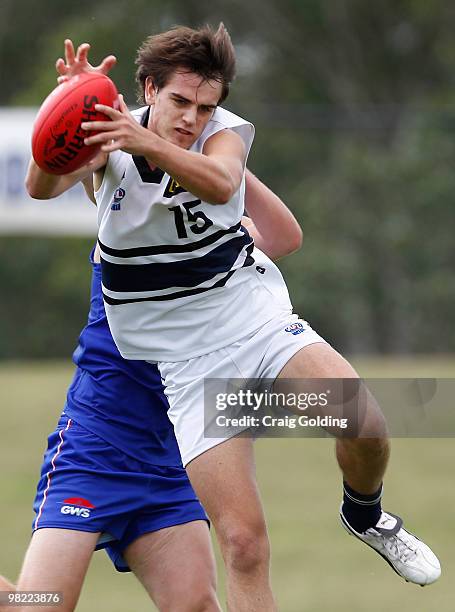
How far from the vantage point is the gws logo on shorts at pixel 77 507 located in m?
4.26

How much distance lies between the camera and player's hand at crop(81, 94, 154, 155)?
143 inches

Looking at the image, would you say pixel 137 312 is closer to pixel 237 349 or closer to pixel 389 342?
pixel 237 349

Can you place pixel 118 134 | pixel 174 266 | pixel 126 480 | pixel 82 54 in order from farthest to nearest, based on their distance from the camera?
pixel 126 480 < pixel 174 266 < pixel 82 54 < pixel 118 134

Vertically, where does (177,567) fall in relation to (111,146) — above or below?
below

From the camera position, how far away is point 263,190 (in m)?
4.61

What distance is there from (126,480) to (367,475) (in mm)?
841

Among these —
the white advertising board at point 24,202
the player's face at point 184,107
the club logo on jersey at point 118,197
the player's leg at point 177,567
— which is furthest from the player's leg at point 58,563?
the white advertising board at point 24,202

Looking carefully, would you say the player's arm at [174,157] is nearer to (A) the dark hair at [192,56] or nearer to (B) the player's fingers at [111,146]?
(B) the player's fingers at [111,146]

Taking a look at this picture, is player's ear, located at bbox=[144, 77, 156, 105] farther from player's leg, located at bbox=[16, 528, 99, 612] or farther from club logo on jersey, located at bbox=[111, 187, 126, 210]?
player's leg, located at bbox=[16, 528, 99, 612]

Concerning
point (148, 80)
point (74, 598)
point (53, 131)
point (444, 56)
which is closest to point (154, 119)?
point (148, 80)

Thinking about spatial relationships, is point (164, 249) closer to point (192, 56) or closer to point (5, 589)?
point (192, 56)

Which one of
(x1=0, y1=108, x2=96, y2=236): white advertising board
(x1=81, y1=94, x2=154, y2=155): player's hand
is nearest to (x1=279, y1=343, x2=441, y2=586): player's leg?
(x1=81, y1=94, x2=154, y2=155): player's hand

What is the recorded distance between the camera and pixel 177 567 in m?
4.37

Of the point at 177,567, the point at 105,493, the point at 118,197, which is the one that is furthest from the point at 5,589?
the point at 118,197
